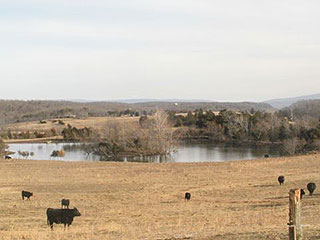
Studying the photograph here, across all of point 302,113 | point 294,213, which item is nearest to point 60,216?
point 294,213

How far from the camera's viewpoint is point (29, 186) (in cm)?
2980

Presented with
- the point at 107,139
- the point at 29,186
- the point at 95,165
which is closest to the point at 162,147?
the point at 107,139

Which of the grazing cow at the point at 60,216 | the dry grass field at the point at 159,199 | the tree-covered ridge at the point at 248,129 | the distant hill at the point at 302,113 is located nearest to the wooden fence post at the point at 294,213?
the dry grass field at the point at 159,199

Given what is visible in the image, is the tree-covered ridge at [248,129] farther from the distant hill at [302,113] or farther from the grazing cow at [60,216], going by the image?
the grazing cow at [60,216]

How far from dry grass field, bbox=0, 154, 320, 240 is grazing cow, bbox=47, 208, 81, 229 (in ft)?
1.16

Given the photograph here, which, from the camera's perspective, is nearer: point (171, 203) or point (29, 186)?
point (171, 203)

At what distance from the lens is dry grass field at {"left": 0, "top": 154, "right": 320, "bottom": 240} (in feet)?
47.4

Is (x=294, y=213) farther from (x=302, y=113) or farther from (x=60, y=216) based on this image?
(x=302, y=113)

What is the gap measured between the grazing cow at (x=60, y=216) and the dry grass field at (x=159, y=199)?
0.35 metres

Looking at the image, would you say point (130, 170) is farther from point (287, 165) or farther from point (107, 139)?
point (107, 139)

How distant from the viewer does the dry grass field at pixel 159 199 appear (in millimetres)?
14453

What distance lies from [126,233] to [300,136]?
6276 cm

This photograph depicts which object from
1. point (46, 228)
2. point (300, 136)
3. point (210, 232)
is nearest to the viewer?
point (210, 232)

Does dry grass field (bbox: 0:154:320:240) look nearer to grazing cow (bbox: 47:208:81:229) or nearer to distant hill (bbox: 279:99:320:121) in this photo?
grazing cow (bbox: 47:208:81:229)
